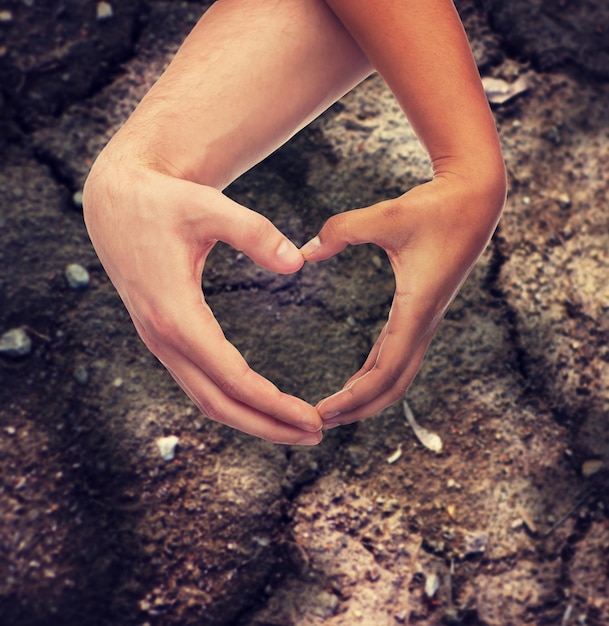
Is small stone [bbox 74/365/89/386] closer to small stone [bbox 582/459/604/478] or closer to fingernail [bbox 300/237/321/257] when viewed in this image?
fingernail [bbox 300/237/321/257]

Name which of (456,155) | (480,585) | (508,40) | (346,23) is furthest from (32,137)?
(480,585)

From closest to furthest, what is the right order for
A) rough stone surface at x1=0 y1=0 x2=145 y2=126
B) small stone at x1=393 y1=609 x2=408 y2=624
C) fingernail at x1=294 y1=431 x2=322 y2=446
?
fingernail at x1=294 y1=431 x2=322 y2=446
small stone at x1=393 y1=609 x2=408 y2=624
rough stone surface at x1=0 y1=0 x2=145 y2=126

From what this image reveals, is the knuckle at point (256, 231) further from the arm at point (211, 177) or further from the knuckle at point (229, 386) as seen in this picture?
the knuckle at point (229, 386)

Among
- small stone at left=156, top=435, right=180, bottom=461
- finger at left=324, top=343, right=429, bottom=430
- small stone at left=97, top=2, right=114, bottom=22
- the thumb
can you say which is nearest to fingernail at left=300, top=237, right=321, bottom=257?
the thumb

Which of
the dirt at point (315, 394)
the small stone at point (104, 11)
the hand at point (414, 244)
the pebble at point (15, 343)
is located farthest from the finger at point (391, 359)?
the small stone at point (104, 11)

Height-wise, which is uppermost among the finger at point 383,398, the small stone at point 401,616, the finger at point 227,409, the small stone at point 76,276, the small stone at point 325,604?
the small stone at point 76,276

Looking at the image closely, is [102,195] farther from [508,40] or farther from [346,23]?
[508,40]

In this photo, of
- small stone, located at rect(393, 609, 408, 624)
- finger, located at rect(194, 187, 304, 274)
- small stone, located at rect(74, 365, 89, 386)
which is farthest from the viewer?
small stone, located at rect(74, 365, 89, 386)

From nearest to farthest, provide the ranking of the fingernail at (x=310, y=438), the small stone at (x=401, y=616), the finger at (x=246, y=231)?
1. the finger at (x=246, y=231)
2. the fingernail at (x=310, y=438)
3. the small stone at (x=401, y=616)
